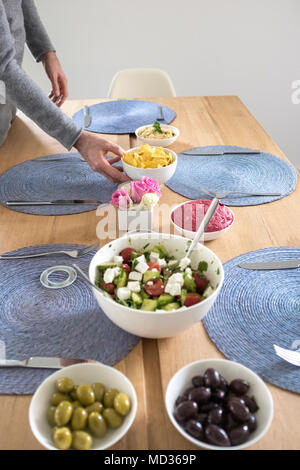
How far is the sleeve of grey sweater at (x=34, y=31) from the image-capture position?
6.40 feet

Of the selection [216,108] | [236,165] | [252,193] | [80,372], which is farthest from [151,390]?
[216,108]

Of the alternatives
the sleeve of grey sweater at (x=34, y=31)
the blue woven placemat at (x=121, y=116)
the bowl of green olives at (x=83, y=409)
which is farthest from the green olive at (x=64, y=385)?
the sleeve of grey sweater at (x=34, y=31)

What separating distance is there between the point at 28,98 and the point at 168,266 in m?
0.76

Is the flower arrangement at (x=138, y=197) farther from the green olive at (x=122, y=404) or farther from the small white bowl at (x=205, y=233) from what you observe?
the green olive at (x=122, y=404)

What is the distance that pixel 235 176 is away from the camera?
57.7 inches

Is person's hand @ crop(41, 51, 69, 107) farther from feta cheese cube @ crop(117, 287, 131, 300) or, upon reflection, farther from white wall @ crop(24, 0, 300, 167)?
feta cheese cube @ crop(117, 287, 131, 300)

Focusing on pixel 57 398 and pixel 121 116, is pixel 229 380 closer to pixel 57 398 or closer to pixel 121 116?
pixel 57 398

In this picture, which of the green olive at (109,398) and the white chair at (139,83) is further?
the white chair at (139,83)

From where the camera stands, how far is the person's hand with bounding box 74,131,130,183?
1362mm

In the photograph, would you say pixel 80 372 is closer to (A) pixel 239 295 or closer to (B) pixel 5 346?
(B) pixel 5 346

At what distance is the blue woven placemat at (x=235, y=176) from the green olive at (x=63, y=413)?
80cm

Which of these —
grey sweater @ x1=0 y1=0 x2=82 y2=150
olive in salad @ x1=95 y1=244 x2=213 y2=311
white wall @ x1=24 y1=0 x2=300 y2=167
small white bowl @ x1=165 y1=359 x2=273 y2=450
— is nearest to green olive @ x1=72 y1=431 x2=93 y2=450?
small white bowl @ x1=165 y1=359 x2=273 y2=450

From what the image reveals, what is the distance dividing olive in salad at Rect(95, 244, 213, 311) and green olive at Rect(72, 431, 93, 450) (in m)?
0.23

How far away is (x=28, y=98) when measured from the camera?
4.54 ft
